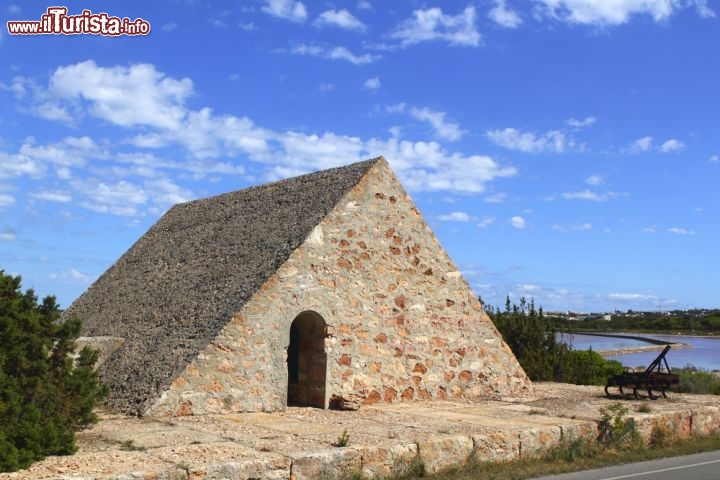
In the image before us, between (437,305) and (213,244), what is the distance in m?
4.81

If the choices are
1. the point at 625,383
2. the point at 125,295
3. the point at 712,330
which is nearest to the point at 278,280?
the point at 125,295

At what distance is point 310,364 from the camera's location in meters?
12.2

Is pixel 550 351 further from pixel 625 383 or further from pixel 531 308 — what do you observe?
pixel 625 383

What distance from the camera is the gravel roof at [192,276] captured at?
11.3 metres

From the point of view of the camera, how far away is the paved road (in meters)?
8.76

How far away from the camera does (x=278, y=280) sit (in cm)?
1155

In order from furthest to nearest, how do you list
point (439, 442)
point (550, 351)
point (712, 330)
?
point (712, 330) → point (550, 351) → point (439, 442)

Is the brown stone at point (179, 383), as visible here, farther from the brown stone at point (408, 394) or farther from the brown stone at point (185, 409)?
→ the brown stone at point (408, 394)

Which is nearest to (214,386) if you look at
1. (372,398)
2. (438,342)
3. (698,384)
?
(372,398)

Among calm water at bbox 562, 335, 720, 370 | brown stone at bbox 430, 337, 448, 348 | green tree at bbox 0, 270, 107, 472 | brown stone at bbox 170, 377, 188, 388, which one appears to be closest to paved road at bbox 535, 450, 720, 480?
brown stone at bbox 430, 337, 448, 348

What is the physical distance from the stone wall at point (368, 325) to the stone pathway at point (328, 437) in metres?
0.43

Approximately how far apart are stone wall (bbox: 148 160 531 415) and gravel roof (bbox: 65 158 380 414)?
0.29 m

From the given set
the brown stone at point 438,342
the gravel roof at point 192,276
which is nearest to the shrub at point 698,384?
the brown stone at point 438,342

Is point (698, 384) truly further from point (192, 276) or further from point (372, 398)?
point (192, 276)
